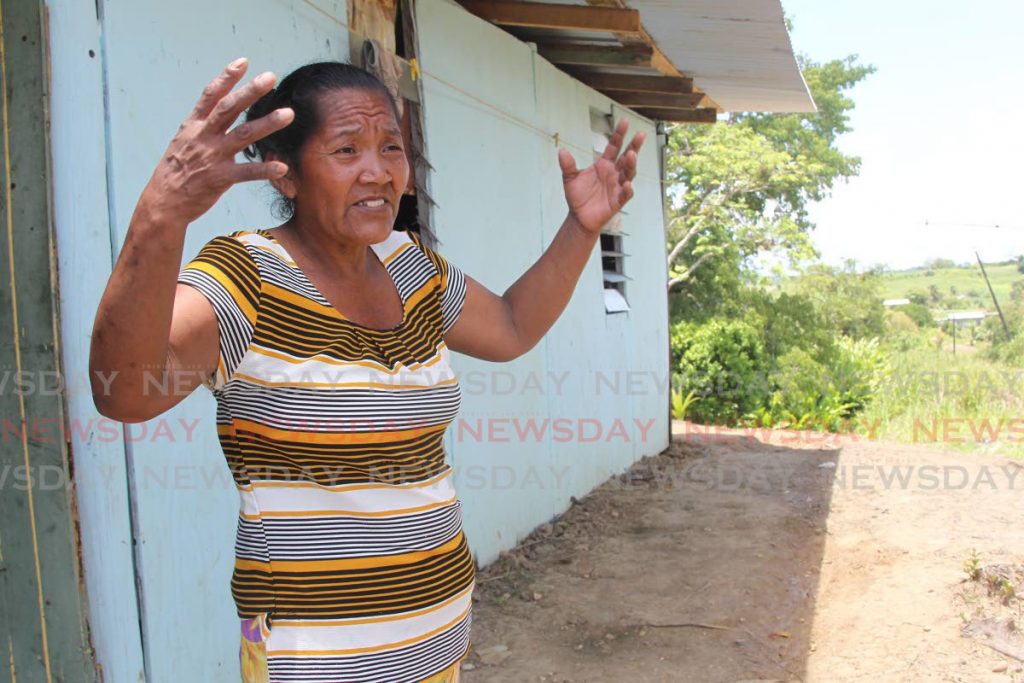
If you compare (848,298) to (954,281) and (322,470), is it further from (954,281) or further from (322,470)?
(954,281)

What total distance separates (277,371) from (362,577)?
1.21 feet

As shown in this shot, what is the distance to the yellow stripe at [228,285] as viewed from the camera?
129 centimetres

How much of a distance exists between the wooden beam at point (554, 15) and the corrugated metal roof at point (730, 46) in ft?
0.81

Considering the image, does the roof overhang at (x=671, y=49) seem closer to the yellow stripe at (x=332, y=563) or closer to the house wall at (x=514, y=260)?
the house wall at (x=514, y=260)

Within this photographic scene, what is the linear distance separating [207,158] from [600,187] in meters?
1.08

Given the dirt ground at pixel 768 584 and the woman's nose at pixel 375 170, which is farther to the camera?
the dirt ground at pixel 768 584

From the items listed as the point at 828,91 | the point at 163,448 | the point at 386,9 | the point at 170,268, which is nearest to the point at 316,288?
the point at 170,268

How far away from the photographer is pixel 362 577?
1.41m

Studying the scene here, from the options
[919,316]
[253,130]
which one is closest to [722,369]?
[253,130]

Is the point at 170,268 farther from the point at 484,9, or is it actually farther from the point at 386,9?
the point at 484,9

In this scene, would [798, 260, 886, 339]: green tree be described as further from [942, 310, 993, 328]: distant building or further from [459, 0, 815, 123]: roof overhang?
[459, 0, 815, 123]: roof overhang

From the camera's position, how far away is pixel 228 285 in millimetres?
1289

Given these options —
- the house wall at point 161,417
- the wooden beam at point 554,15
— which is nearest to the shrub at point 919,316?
the wooden beam at point 554,15

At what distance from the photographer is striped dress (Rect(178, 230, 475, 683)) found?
132 cm
